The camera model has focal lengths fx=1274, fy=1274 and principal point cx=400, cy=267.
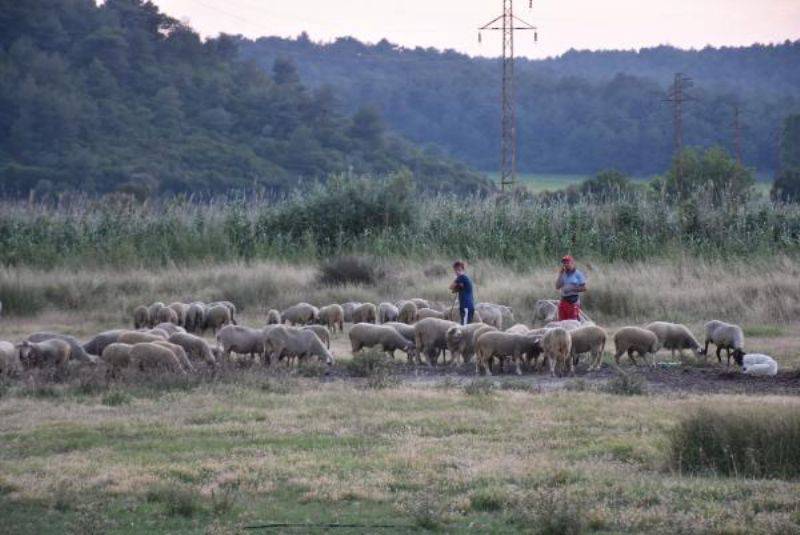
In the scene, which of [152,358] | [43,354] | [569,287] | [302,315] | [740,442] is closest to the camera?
[740,442]

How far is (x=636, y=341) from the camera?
20.3m

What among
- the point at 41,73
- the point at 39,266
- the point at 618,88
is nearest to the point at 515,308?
the point at 39,266

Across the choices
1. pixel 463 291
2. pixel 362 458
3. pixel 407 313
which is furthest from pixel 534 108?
pixel 362 458

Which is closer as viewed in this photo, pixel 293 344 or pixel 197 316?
pixel 293 344

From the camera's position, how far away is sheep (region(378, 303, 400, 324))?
25.5 meters

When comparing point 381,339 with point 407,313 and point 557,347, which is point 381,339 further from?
point 407,313

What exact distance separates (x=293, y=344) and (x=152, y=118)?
45.1 m

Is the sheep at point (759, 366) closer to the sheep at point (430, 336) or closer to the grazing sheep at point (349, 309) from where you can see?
the sheep at point (430, 336)

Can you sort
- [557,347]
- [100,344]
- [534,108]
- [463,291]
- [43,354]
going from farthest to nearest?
[534,108], [463,291], [100,344], [43,354], [557,347]

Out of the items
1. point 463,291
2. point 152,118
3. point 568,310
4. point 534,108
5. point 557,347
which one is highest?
point 534,108

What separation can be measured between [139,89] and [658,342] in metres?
48.8

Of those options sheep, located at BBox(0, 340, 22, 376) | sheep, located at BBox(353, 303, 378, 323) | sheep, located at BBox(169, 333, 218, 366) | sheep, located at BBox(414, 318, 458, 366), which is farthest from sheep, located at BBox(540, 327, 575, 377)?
sheep, located at BBox(0, 340, 22, 376)

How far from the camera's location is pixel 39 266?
34188 mm

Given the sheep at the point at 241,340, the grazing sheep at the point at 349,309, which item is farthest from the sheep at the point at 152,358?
the grazing sheep at the point at 349,309
